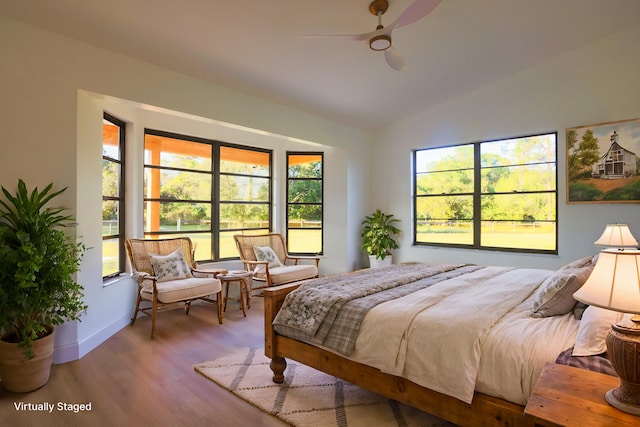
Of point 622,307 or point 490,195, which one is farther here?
point 490,195

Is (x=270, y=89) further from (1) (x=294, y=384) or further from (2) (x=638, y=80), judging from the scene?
(2) (x=638, y=80)

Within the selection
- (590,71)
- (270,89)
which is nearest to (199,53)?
(270,89)

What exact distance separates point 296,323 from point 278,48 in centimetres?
267

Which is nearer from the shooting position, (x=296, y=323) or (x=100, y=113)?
(x=296, y=323)

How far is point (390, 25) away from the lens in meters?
2.65

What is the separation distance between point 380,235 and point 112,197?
392 centimetres

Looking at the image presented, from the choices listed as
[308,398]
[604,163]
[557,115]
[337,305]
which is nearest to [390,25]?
[337,305]

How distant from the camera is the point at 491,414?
1666 mm

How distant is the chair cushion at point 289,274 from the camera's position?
4.78 meters

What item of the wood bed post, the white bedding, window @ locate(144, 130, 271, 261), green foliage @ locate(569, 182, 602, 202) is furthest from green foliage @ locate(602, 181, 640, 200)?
window @ locate(144, 130, 271, 261)

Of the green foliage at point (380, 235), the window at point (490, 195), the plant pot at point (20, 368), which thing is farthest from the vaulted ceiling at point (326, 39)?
the plant pot at point (20, 368)

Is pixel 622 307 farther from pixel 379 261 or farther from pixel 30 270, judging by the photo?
pixel 379 261

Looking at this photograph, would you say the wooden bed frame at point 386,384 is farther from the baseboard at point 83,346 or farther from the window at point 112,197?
the window at point 112,197

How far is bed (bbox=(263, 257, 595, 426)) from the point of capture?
1.68m
